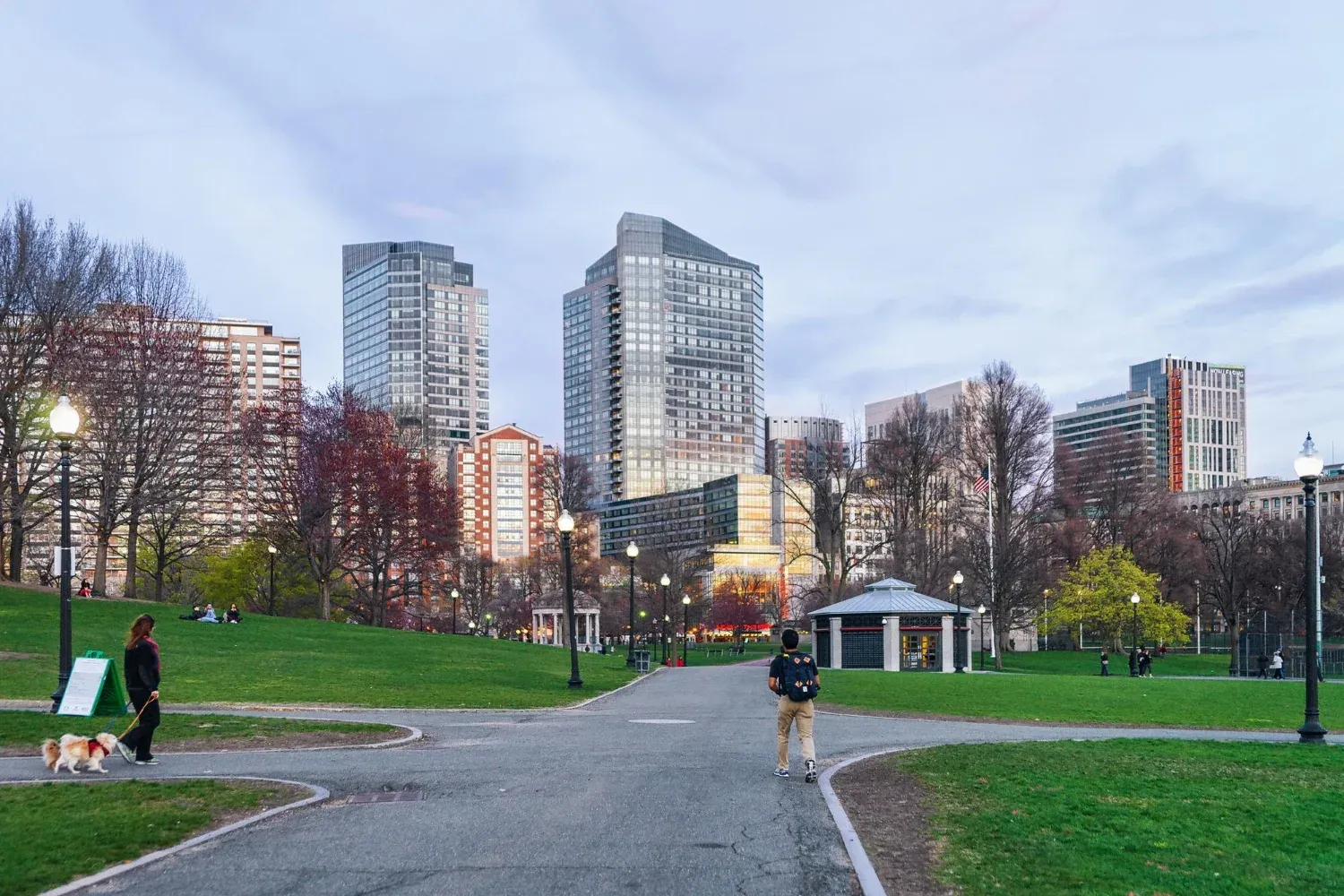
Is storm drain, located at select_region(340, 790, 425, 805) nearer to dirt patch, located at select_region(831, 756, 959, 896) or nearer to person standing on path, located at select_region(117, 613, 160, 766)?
person standing on path, located at select_region(117, 613, 160, 766)

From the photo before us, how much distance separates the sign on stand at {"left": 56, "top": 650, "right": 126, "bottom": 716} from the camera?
14797 mm

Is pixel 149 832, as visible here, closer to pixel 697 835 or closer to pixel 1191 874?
pixel 697 835

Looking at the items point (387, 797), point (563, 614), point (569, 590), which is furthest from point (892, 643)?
point (387, 797)

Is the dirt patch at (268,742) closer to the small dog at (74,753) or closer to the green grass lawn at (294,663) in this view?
the small dog at (74,753)

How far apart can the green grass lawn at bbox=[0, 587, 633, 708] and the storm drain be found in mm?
11878

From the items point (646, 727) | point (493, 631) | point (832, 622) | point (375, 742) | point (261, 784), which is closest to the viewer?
point (261, 784)

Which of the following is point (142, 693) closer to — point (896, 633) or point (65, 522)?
point (65, 522)

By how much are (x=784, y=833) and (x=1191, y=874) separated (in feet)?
11.2

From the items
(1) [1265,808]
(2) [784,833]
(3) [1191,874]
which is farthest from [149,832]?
(1) [1265,808]

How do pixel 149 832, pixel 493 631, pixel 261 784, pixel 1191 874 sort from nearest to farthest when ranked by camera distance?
pixel 1191 874 → pixel 149 832 → pixel 261 784 → pixel 493 631

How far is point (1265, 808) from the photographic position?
11.3m

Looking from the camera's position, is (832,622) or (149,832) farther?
(832,622)

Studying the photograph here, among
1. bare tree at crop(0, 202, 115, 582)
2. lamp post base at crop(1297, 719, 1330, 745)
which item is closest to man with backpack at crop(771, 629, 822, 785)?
lamp post base at crop(1297, 719, 1330, 745)

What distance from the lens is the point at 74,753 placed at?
41.5ft
